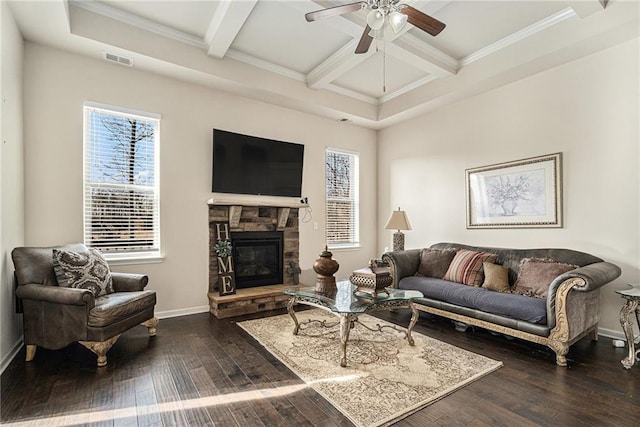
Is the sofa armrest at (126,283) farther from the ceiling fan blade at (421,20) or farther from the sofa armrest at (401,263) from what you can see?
the ceiling fan blade at (421,20)

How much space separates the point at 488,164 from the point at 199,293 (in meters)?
4.22

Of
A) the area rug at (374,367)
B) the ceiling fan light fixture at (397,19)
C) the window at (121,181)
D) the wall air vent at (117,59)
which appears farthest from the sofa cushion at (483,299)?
the wall air vent at (117,59)

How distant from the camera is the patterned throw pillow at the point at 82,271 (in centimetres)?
287

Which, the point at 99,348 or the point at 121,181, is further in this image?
the point at 121,181

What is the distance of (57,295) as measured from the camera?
2.61m

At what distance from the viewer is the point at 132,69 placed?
3.85 m

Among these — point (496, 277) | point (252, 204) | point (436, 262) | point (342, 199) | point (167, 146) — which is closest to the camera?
point (496, 277)

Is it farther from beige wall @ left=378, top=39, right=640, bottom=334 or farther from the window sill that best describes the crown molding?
the window sill

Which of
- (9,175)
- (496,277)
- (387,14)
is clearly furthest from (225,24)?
(496,277)

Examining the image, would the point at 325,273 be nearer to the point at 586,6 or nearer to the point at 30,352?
the point at 30,352

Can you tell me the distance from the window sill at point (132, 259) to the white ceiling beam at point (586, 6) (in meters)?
4.96

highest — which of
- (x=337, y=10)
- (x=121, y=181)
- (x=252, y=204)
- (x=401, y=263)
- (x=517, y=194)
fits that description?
(x=337, y=10)

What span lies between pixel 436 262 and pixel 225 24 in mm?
3692

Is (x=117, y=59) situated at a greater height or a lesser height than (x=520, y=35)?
lesser
